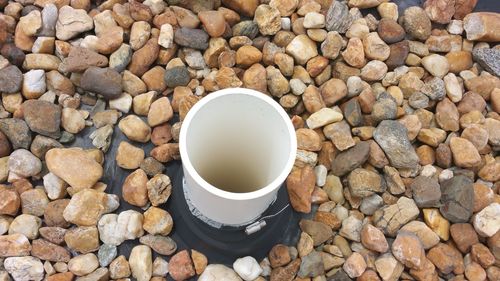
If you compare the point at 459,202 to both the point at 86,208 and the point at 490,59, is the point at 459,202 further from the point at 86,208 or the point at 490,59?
the point at 86,208

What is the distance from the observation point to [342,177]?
135cm

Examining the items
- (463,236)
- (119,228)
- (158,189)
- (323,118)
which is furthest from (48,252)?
(463,236)

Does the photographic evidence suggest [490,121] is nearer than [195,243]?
No

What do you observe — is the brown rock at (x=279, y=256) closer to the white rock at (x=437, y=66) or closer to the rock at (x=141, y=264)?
the rock at (x=141, y=264)

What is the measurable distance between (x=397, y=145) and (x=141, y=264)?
2.26 feet

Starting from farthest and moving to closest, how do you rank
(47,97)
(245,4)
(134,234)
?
1. (245,4)
2. (47,97)
3. (134,234)

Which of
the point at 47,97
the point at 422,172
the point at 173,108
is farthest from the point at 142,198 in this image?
the point at 422,172

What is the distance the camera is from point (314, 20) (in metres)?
1.44

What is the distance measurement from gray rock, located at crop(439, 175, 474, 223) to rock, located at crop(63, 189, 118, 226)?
84cm

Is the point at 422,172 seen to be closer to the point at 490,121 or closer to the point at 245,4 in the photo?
the point at 490,121

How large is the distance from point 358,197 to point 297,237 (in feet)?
0.60

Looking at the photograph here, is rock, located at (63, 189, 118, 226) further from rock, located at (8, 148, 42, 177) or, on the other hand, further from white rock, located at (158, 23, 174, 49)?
white rock, located at (158, 23, 174, 49)

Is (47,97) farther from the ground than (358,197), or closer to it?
farther from the ground

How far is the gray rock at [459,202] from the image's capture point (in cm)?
128
